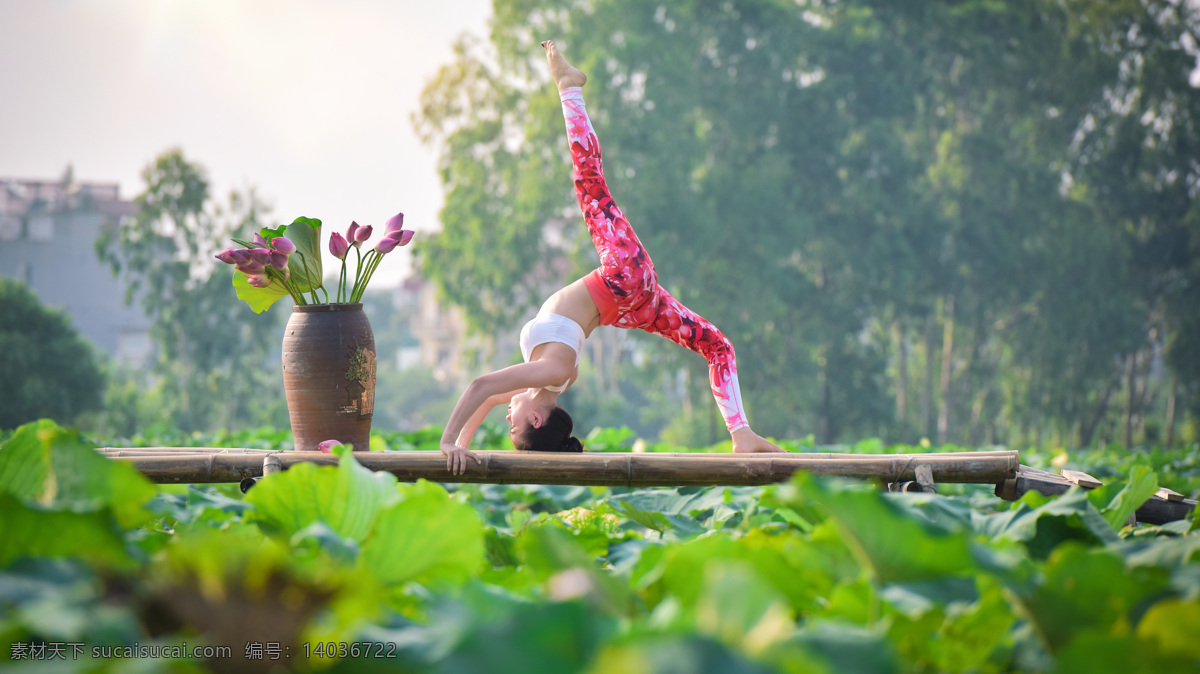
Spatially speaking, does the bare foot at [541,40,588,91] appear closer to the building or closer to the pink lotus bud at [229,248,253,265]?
the pink lotus bud at [229,248,253,265]

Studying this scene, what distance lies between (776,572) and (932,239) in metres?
20.1

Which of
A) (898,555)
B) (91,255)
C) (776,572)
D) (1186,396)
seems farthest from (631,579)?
(91,255)

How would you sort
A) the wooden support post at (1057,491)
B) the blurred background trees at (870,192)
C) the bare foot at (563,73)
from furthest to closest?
1. the blurred background trees at (870,192)
2. the bare foot at (563,73)
3. the wooden support post at (1057,491)

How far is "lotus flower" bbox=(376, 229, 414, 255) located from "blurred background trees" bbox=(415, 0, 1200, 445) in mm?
15801

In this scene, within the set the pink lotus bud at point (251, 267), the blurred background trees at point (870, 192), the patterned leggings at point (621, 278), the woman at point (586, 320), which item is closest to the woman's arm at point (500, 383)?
the woman at point (586, 320)

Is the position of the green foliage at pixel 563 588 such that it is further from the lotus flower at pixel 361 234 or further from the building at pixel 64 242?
the building at pixel 64 242

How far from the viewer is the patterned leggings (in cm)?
285

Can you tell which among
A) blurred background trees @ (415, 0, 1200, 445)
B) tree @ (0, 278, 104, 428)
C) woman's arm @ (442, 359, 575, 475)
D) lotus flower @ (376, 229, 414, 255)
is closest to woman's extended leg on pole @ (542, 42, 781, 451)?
woman's arm @ (442, 359, 575, 475)

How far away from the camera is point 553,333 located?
275cm

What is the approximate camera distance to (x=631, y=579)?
785mm

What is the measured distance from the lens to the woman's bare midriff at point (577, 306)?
282 cm

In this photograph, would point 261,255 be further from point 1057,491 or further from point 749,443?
point 1057,491

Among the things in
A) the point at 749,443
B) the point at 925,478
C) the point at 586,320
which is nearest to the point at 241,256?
the point at 586,320

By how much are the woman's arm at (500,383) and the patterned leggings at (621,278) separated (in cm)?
31
